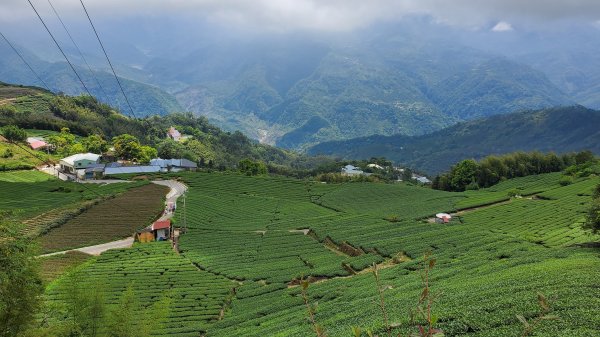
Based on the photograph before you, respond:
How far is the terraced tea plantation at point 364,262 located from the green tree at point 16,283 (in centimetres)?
1045

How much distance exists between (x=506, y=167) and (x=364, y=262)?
70869 mm

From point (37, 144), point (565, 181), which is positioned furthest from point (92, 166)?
point (565, 181)

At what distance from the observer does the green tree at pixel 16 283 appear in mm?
19266

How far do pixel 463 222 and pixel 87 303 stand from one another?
171ft

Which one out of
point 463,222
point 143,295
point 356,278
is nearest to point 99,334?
point 143,295

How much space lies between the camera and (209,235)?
58.7m

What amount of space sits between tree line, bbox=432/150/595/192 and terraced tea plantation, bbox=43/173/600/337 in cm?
1508

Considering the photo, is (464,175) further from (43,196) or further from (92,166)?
(43,196)

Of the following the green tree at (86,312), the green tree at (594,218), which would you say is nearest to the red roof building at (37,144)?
the green tree at (86,312)

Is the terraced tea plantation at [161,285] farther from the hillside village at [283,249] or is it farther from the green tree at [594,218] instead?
the green tree at [594,218]

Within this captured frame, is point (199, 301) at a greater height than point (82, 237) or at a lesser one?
lesser

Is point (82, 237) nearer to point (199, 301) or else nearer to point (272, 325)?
point (199, 301)

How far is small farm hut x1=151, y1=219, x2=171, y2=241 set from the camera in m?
57.6

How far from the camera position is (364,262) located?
44375mm
